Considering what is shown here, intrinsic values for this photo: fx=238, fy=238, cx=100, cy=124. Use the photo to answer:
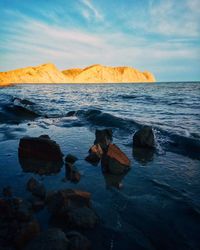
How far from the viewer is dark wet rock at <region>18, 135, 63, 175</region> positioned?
5.36 m

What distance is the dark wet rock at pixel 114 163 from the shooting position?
4.98 metres

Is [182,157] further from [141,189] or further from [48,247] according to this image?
[48,247]

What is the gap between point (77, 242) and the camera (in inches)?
103

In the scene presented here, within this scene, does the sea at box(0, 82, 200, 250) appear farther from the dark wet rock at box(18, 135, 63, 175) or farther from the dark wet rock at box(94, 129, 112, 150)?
the dark wet rock at box(94, 129, 112, 150)

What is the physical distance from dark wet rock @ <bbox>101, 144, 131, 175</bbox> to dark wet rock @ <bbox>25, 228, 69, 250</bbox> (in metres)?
2.45

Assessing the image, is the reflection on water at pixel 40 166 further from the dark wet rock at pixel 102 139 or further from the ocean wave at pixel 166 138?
the ocean wave at pixel 166 138

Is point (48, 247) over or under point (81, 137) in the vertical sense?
over

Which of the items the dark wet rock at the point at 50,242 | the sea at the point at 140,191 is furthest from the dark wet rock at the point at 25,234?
the sea at the point at 140,191

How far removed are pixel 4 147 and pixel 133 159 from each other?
11.9ft

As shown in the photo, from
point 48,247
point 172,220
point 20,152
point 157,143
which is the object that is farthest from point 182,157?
point 48,247

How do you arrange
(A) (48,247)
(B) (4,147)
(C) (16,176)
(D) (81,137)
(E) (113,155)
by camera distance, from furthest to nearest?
(D) (81,137), (B) (4,147), (E) (113,155), (C) (16,176), (A) (48,247)

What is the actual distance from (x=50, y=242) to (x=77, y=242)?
0.30m

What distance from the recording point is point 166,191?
4.17 metres

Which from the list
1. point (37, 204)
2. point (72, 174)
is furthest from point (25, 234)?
point (72, 174)
